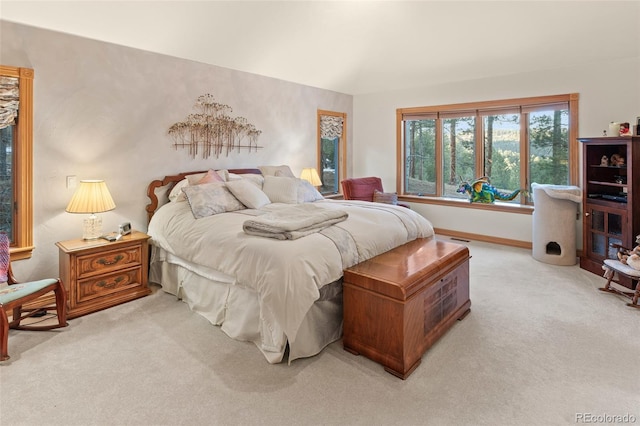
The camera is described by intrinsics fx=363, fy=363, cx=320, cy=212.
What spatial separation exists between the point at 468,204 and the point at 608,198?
1.88m

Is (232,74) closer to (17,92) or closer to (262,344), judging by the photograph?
(17,92)

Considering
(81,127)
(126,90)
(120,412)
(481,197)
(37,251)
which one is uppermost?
(126,90)

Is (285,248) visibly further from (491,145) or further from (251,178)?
(491,145)

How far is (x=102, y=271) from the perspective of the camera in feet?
10.4

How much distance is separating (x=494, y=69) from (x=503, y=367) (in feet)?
13.9

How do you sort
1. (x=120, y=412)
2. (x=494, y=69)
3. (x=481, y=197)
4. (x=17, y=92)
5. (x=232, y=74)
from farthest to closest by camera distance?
(x=481, y=197)
(x=494, y=69)
(x=232, y=74)
(x=17, y=92)
(x=120, y=412)

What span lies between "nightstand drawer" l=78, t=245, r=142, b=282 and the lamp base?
0.27m

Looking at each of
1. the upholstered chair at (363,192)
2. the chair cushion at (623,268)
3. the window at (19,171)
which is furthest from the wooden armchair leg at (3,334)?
the chair cushion at (623,268)

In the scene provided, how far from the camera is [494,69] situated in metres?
5.02

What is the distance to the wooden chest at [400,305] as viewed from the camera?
2.16 meters

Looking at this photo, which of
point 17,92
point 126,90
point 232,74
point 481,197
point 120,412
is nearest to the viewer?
point 120,412

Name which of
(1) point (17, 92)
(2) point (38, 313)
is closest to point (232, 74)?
(1) point (17, 92)

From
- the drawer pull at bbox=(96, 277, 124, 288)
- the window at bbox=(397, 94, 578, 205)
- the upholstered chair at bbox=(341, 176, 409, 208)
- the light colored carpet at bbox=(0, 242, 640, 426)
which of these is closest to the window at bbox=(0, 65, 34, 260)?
the drawer pull at bbox=(96, 277, 124, 288)

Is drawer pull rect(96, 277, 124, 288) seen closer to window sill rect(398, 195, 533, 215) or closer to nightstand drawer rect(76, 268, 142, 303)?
nightstand drawer rect(76, 268, 142, 303)
